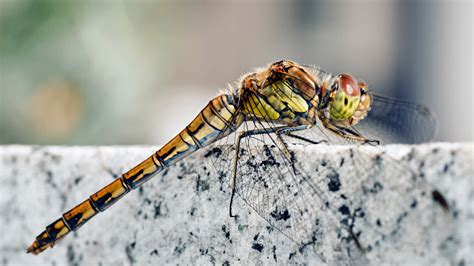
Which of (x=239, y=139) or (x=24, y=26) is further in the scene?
(x=24, y=26)

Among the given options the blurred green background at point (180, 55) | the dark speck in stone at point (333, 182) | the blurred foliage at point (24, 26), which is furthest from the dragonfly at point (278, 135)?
the blurred foliage at point (24, 26)

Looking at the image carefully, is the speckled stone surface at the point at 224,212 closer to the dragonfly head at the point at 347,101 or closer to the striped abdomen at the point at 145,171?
the striped abdomen at the point at 145,171

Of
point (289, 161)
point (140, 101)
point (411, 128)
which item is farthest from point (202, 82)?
point (289, 161)

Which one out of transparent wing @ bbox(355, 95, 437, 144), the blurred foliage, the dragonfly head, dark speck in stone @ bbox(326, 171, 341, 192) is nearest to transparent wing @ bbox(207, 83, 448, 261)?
dark speck in stone @ bbox(326, 171, 341, 192)

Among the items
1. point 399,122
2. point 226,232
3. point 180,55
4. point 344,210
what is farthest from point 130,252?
point 180,55

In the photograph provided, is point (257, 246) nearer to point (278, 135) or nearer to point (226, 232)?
point (226, 232)

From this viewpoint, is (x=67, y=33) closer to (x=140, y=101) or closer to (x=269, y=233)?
(x=140, y=101)

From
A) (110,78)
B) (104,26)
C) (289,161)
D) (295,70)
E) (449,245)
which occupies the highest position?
(104,26)
